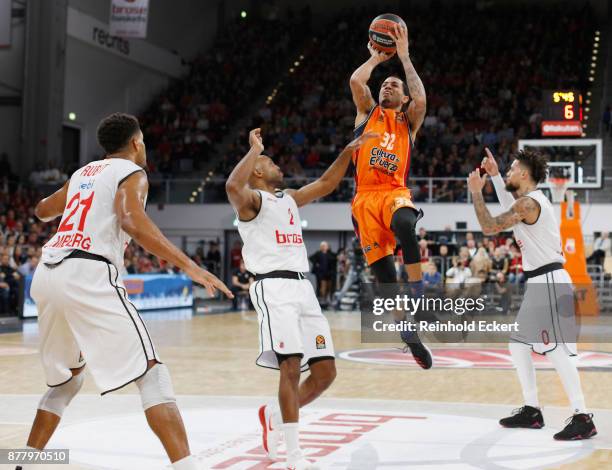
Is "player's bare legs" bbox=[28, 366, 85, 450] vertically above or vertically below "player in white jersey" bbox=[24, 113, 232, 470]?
below

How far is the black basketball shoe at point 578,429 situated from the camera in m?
6.51

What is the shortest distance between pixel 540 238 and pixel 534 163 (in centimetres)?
62

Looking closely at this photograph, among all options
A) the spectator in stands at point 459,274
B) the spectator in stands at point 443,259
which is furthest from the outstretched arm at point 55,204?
the spectator in stands at point 443,259

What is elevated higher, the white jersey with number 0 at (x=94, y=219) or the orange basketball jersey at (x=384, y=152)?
the orange basketball jersey at (x=384, y=152)

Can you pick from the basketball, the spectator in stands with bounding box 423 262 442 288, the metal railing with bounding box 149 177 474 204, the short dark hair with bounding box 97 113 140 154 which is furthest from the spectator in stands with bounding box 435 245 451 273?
the short dark hair with bounding box 97 113 140 154

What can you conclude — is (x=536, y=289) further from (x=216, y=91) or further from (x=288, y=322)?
(x=216, y=91)

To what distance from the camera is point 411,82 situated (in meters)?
6.48

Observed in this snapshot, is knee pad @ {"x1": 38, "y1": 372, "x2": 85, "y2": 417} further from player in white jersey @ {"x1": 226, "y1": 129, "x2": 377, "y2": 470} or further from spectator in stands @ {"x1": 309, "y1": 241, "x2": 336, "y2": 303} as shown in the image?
Result: spectator in stands @ {"x1": 309, "y1": 241, "x2": 336, "y2": 303}

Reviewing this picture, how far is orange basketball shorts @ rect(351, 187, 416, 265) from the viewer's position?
6531mm

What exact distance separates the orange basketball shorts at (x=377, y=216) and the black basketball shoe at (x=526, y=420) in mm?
1669

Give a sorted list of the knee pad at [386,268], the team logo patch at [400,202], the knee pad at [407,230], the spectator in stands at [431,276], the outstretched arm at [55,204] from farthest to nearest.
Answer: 1. the spectator in stands at [431,276]
2. the knee pad at [386,268]
3. the team logo patch at [400,202]
4. the knee pad at [407,230]
5. the outstretched arm at [55,204]

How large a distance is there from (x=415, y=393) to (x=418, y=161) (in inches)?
673

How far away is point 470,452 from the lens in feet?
19.8

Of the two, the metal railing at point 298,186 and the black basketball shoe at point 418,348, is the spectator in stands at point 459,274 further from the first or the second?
the black basketball shoe at point 418,348
